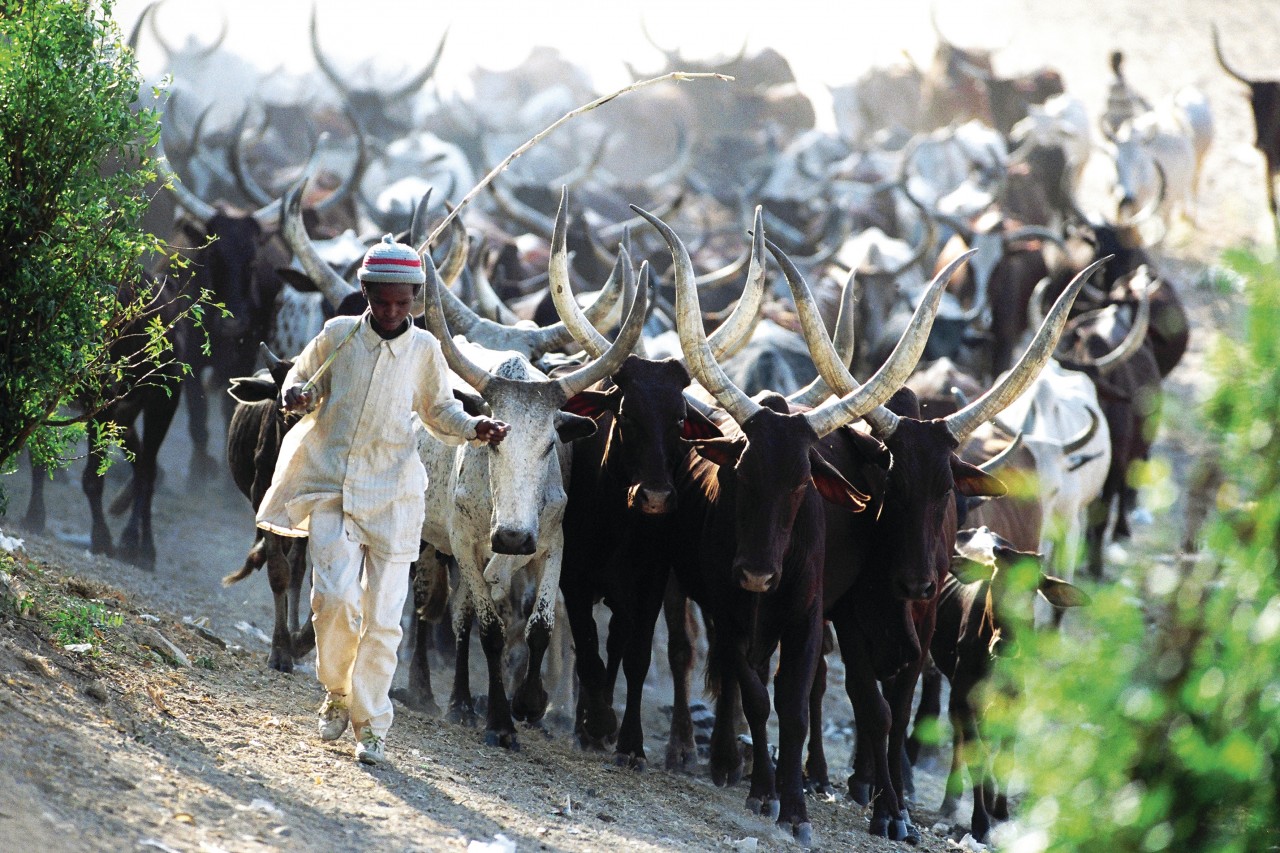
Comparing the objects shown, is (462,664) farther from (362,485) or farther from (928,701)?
(928,701)

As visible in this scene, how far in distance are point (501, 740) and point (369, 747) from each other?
4.17ft

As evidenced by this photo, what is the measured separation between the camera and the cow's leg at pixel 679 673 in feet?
25.3

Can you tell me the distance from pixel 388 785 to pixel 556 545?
1768 millimetres

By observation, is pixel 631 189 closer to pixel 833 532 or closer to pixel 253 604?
pixel 253 604

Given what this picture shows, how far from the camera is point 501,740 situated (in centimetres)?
691

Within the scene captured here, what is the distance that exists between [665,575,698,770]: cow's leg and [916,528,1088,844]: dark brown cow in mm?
1190

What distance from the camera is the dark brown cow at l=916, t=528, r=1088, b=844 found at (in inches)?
289

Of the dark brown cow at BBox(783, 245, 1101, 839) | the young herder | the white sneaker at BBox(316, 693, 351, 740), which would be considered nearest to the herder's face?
the young herder

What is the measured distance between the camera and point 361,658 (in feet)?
→ 18.8

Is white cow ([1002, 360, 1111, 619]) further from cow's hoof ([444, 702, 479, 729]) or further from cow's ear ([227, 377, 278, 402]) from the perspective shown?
cow's ear ([227, 377, 278, 402])

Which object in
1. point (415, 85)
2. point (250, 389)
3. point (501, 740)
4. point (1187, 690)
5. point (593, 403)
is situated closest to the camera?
point (1187, 690)

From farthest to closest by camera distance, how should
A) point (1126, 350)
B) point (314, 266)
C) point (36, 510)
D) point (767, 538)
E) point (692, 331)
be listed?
point (1126, 350), point (36, 510), point (314, 266), point (692, 331), point (767, 538)

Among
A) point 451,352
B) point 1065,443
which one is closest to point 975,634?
point 451,352

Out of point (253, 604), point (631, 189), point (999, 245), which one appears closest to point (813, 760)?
point (253, 604)
